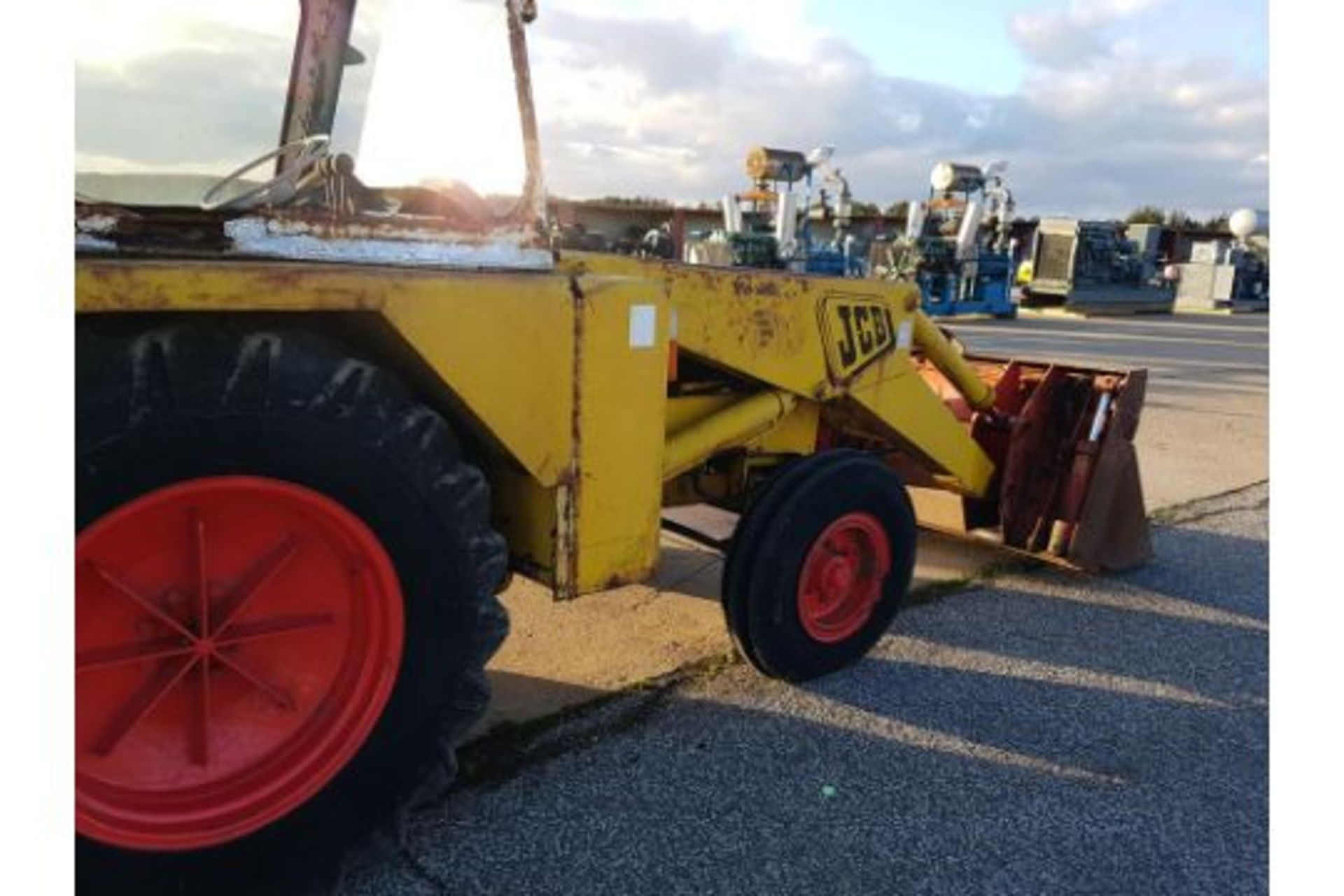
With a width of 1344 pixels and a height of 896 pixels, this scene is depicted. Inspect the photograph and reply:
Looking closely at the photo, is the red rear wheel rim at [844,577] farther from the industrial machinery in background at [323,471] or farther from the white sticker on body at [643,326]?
the white sticker on body at [643,326]

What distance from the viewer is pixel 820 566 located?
12.2 feet

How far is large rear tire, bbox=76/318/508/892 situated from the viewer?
1.97 m

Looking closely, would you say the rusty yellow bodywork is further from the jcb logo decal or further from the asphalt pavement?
the asphalt pavement

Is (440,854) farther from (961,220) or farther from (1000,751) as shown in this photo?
(961,220)

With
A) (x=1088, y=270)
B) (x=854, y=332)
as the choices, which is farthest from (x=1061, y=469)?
(x=1088, y=270)

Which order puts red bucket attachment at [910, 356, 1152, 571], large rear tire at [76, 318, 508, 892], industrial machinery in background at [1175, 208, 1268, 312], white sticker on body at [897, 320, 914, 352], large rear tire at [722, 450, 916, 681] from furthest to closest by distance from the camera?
1. industrial machinery in background at [1175, 208, 1268, 312]
2. red bucket attachment at [910, 356, 1152, 571]
3. white sticker on body at [897, 320, 914, 352]
4. large rear tire at [722, 450, 916, 681]
5. large rear tire at [76, 318, 508, 892]

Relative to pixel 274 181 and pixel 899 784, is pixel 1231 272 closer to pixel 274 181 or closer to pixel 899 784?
pixel 899 784

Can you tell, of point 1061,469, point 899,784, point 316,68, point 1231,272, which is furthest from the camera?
point 1231,272

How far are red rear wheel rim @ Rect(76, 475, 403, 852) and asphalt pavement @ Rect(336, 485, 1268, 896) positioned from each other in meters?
0.31

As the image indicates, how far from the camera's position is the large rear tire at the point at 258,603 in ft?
6.47

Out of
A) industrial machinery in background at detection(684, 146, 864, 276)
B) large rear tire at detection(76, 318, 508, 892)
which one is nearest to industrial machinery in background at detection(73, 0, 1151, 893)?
large rear tire at detection(76, 318, 508, 892)

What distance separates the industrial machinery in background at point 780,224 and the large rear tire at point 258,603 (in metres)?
16.3

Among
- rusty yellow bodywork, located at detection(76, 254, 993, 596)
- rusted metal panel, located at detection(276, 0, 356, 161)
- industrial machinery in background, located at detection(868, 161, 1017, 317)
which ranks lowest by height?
rusty yellow bodywork, located at detection(76, 254, 993, 596)

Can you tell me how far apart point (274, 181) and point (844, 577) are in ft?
7.71
